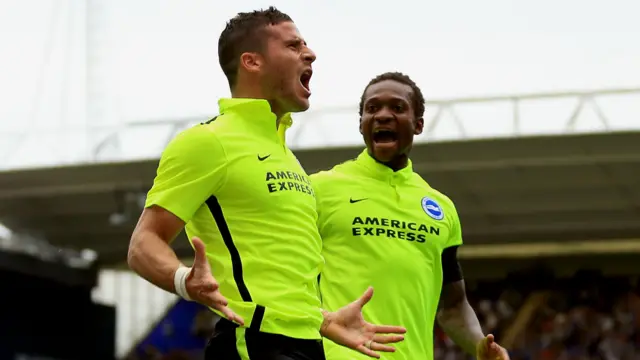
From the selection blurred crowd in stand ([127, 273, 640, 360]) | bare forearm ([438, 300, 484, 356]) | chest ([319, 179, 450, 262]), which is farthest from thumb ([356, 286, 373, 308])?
blurred crowd in stand ([127, 273, 640, 360])

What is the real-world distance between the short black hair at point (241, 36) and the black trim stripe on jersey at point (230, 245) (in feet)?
1.81

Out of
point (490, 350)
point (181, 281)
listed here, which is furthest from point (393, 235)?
point (181, 281)

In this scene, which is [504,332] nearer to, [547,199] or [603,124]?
[547,199]

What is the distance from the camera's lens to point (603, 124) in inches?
597

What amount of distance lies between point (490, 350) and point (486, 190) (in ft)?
41.7

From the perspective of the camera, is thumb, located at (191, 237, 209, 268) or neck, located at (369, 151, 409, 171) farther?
neck, located at (369, 151, 409, 171)

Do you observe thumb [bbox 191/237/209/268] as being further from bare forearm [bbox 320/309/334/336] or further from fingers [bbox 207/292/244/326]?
bare forearm [bbox 320/309/334/336]

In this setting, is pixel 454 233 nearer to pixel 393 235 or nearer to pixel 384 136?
pixel 393 235

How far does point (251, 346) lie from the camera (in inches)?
154

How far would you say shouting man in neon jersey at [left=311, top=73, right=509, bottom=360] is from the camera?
18.9ft

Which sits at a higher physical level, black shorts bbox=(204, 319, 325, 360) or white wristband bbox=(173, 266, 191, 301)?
white wristband bbox=(173, 266, 191, 301)

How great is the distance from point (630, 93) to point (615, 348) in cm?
603

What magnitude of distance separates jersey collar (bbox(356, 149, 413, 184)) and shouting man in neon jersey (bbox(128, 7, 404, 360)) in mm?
1970

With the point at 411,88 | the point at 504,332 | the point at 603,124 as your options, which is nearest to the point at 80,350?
the point at 504,332
